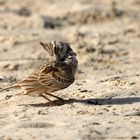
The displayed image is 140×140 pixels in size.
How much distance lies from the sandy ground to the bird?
0.63 ft

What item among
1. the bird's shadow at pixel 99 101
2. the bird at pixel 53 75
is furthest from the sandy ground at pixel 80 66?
the bird at pixel 53 75

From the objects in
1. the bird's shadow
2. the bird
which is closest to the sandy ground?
the bird's shadow

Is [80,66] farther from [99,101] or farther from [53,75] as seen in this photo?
[53,75]

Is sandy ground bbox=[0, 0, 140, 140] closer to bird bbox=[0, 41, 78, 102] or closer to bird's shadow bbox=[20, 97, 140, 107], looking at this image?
bird's shadow bbox=[20, 97, 140, 107]

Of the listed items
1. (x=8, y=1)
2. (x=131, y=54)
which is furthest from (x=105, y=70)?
(x=8, y=1)

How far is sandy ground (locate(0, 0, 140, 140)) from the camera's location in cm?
715

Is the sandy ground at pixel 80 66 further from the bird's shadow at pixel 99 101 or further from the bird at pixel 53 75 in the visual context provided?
the bird at pixel 53 75

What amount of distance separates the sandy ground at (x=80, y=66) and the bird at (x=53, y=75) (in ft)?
0.63

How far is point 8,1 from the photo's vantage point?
1681 centimetres

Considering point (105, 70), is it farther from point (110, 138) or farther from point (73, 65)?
point (110, 138)

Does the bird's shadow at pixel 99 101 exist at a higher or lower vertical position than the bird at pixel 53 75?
lower

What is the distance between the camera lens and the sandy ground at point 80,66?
7.15 metres

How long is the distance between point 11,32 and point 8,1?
10.3 feet

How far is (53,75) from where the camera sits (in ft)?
26.8
